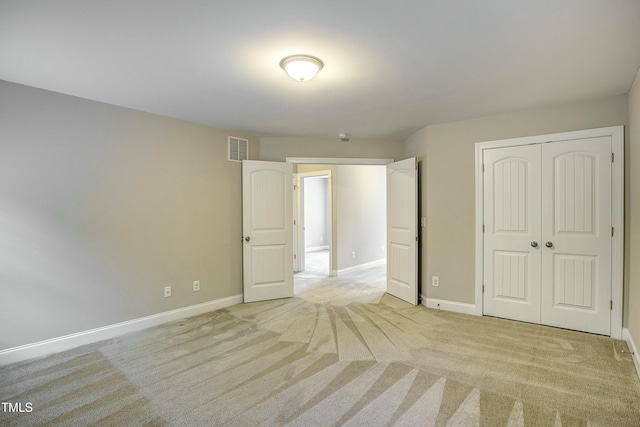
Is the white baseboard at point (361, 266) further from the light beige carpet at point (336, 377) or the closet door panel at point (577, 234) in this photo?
the closet door panel at point (577, 234)

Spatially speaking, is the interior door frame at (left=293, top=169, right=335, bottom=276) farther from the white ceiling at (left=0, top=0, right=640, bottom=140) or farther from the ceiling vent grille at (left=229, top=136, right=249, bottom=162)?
the white ceiling at (left=0, top=0, right=640, bottom=140)

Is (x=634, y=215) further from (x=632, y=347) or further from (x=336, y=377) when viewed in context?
(x=336, y=377)

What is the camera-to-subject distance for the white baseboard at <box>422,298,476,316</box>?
3.92 m

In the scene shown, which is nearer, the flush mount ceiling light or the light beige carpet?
the light beige carpet

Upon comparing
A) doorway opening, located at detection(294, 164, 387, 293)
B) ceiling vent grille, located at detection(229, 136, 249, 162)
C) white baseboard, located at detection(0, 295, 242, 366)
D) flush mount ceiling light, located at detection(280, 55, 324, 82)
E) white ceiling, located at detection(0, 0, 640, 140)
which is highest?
white ceiling, located at detection(0, 0, 640, 140)

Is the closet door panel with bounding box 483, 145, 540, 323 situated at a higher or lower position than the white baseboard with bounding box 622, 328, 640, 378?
higher

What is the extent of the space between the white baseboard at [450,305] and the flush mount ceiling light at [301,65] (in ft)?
10.5

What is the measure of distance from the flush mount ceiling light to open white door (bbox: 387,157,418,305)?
7.63ft

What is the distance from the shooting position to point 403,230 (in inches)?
179

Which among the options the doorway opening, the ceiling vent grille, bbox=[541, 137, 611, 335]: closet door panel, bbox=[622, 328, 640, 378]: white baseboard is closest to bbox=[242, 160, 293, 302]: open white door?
the ceiling vent grille

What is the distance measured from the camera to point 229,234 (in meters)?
4.40

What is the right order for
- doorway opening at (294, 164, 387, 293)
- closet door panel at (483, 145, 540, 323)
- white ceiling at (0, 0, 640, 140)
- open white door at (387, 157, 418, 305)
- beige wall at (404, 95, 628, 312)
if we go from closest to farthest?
white ceiling at (0, 0, 640, 140) < closet door panel at (483, 145, 540, 323) < beige wall at (404, 95, 628, 312) < open white door at (387, 157, 418, 305) < doorway opening at (294, 164, 387, 293)

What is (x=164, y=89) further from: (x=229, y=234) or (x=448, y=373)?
(x=448, y=373)

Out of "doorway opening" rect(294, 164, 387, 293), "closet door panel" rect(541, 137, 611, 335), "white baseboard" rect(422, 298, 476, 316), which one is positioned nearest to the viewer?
"closet door panel" rect(541, 137, 611, 335)
